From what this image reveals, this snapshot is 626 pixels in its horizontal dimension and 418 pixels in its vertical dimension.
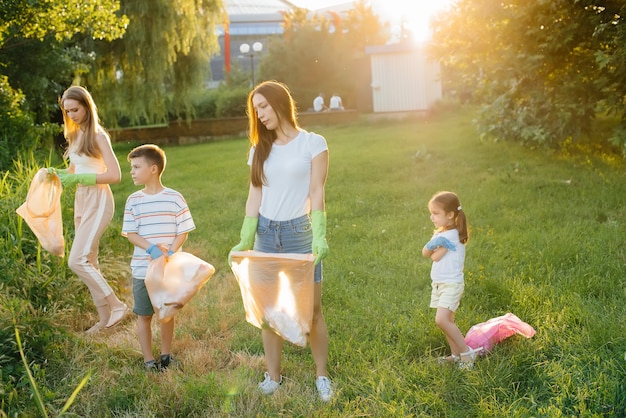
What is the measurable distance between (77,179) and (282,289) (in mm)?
2017

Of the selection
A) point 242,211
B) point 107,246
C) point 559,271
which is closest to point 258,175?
point 559,271

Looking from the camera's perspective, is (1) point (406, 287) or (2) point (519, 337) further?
(1) point (406, 287)

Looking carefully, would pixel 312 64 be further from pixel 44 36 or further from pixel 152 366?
pixel 152 366

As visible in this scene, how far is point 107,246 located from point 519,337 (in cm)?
429

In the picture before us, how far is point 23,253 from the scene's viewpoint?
17.8 feet

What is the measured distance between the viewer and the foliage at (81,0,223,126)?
15.9m

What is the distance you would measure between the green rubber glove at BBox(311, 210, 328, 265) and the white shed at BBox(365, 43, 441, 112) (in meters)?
21.3

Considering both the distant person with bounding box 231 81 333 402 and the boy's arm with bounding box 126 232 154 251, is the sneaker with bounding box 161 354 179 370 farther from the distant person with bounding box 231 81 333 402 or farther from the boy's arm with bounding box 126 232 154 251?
the distant person with bounding box 231 81 333 402

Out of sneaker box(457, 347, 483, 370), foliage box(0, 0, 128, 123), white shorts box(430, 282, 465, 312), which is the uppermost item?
foliage box(0, 0, 128, 123)

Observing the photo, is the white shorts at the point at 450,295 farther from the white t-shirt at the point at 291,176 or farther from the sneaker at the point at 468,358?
the white t-shirt at the point at 291,176

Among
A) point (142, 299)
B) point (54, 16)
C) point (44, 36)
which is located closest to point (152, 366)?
point (142, 299)

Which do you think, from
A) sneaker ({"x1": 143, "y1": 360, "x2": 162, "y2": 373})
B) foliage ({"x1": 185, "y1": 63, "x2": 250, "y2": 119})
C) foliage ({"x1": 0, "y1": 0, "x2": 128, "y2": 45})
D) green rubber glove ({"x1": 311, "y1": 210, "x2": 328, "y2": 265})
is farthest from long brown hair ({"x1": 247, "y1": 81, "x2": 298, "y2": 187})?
foliage ({"x1": 185, "y1": 63, "x2": 250, "y2": 119})

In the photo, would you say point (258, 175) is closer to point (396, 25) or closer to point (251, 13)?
point (396, 25)

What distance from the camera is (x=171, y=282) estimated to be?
377cm
